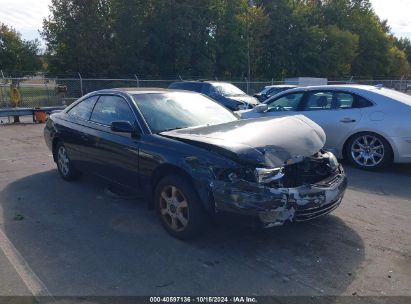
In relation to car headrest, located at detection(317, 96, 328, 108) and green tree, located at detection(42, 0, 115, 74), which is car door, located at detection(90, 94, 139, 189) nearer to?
car headrest, located at detection(317, 96, 328, 108)

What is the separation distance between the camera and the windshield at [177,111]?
4.71m

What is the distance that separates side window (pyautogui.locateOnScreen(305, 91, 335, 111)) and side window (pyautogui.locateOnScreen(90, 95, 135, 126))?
13.4 ft

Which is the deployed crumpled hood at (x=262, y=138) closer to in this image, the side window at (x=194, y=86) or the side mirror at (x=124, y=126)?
the side mirror at (x=124, y=126)

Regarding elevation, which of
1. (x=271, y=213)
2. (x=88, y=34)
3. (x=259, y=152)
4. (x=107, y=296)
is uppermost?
(x=88, y=34)

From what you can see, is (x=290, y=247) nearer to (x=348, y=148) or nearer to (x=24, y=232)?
(x=24, y=232)

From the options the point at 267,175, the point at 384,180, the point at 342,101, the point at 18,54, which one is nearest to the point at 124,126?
the point at 267,175

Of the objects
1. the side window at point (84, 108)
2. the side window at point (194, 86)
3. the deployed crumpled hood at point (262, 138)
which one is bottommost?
the deployed crumpled hood at point (262, 138)

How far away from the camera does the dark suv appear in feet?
44.7

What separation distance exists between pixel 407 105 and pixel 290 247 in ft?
13.7

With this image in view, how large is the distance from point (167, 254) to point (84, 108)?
3.00m

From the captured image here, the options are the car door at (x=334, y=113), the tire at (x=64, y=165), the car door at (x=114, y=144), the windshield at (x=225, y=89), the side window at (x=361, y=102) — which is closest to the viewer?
the car door at (x=114, y=144)

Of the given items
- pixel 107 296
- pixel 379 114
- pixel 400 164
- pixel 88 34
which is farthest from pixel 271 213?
pixel 88 34

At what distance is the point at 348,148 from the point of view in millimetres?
7238

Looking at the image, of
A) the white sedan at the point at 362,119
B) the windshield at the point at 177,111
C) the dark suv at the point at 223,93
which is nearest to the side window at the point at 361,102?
the white sedan at the point at 362,119
